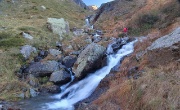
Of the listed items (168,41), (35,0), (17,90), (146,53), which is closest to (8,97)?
(17,90)

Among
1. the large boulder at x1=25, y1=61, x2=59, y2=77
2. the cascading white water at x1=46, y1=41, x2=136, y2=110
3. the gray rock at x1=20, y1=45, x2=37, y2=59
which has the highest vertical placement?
the gray rock at x1=20, y1=45, x2=37, y2=59

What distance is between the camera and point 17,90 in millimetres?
16062

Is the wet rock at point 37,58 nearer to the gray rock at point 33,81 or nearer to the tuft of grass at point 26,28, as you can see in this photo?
the gray rock at point 33,81

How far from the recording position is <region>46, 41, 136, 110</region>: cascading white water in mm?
14133

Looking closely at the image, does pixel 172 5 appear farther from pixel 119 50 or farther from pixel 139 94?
pixel 139 94

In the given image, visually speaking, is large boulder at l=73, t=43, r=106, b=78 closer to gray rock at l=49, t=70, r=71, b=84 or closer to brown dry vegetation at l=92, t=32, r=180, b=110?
gray rock at l=49, t=70, r=71, b=84

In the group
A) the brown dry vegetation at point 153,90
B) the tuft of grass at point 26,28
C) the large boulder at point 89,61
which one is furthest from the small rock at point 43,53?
the brown dry vegetation at point 153,90

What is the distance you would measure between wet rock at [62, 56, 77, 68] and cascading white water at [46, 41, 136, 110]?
121 inches

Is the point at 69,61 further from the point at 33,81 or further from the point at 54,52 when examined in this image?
the point at 33,81

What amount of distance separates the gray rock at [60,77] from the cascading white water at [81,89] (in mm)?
1134

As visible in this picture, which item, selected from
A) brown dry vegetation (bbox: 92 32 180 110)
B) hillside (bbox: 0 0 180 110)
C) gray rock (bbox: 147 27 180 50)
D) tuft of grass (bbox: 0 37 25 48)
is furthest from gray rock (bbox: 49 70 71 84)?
gray rock (bbox: 147 27 180 50)

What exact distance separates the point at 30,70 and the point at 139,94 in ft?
36.9

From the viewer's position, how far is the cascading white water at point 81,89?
14.1 m

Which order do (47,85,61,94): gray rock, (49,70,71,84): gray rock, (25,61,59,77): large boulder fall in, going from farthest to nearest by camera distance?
(25,61,59,77): large boulder < (49,70,71,84): gray rock < (47,85,61,94): gray rock
